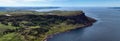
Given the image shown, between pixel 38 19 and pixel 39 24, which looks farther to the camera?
pixel 38 19

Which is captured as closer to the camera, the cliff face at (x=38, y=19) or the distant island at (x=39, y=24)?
the distant island at (x=39, y=24)

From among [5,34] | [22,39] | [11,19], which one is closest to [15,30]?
[5,34]

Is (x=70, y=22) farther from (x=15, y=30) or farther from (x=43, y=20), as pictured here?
(x=15, y=30)

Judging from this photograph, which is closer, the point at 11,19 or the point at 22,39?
the point at 22,39

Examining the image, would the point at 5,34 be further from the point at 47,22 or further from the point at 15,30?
the point at 47,22

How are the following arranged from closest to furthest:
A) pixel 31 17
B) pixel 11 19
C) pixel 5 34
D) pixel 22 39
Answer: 1. pixel 22 39
2. pixel 5 34
3. pixel 11 19
4. pixel 31 17

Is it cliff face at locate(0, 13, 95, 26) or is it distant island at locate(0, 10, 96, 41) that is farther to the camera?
cliff face at locate(0, 13, 95, 26)

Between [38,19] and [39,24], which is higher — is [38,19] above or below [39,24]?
above

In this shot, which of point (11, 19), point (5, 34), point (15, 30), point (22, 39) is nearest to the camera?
point (22, 39)

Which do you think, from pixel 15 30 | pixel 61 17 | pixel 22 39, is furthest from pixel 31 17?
pixel 22 39
